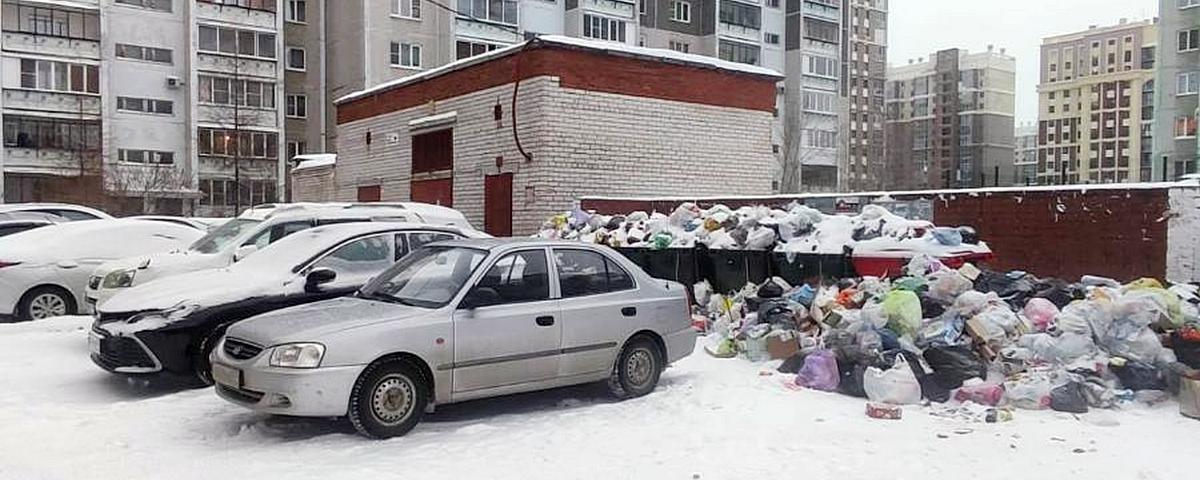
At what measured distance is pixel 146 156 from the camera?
45.7 meters

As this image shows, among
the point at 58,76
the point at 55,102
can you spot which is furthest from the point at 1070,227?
the point at 58,76

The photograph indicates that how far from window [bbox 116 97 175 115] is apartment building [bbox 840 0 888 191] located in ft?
219

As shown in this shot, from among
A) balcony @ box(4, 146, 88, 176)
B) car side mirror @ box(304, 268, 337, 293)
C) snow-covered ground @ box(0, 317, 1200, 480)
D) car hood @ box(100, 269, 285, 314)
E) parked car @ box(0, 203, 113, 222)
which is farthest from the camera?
balcony @ box(4, 146, 88, 176)

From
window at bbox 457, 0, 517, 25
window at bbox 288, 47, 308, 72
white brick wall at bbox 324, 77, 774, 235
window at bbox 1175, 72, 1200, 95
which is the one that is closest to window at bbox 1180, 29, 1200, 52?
window at bbox 1175, 72, 1200, 95

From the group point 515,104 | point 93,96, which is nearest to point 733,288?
point 515,104

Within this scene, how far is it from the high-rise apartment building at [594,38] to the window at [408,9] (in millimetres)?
57

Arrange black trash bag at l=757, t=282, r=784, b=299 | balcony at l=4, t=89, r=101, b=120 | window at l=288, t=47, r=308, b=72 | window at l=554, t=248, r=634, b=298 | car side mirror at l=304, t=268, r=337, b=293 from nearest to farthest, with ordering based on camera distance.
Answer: window at l=554, t=248, r=634, b=298, car side mirror at l=304, t=268, r=337, b=293, black trash bag at l=757, t=282, r=784, b=299, balcony at l=4, t=89, r=101, b=120, window at l=288, t=47, r=308, b=72

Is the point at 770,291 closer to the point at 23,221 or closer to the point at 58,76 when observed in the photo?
the point at 23,221

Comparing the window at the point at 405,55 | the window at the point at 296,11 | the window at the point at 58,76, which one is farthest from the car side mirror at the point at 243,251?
the window at the point at 296,11

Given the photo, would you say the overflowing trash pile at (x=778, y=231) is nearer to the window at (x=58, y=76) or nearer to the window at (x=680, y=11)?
the window at (x=58, y=76)

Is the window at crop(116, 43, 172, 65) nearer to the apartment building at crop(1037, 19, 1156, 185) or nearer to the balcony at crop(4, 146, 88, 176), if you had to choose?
the balcony at crop(4, 146, 88, 176)

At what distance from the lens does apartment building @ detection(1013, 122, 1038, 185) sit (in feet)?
414

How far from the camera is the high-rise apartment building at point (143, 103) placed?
1686 inches

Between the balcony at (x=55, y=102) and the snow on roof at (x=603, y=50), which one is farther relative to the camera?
the balcony at (x=55, y=102)
